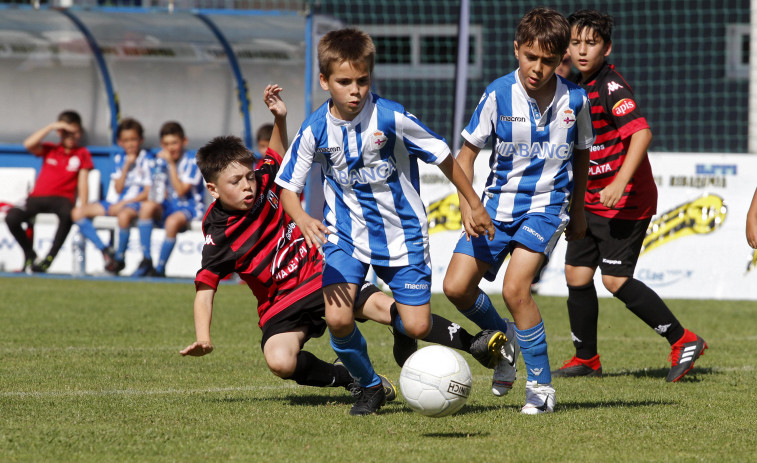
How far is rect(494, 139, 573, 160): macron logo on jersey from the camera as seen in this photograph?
180 inches

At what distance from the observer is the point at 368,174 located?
431cm

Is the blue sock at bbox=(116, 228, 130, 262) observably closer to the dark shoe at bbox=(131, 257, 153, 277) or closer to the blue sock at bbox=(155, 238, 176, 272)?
the dark shoe at bbox=(131, 257, 153, 277)

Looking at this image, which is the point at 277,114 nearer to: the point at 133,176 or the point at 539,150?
the point at 539,150

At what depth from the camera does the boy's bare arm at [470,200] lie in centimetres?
420

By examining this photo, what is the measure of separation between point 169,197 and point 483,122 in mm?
7334

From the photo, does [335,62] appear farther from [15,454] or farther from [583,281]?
[583,281]

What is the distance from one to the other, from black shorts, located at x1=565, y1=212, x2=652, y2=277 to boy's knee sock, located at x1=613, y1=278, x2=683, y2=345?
0.09 metres

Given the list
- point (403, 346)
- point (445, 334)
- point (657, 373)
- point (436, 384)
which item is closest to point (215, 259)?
point (403, 346)

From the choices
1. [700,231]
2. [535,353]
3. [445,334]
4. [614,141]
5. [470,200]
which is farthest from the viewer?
[700,231]

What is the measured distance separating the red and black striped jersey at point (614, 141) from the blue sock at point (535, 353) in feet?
4.56

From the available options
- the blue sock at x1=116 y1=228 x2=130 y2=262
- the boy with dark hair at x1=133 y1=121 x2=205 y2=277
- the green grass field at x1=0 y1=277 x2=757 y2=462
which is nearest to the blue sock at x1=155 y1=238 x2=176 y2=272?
the boy with dark hair at x1=133 y1=121 x2=205 y2=277

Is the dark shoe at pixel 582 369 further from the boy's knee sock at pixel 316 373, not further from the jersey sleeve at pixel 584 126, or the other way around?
the jersey sleeve at pixel 584 126

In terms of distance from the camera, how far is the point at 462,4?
438 inches

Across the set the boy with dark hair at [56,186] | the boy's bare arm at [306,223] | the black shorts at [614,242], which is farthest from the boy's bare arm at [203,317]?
the boy with dark hair at [56,186]
